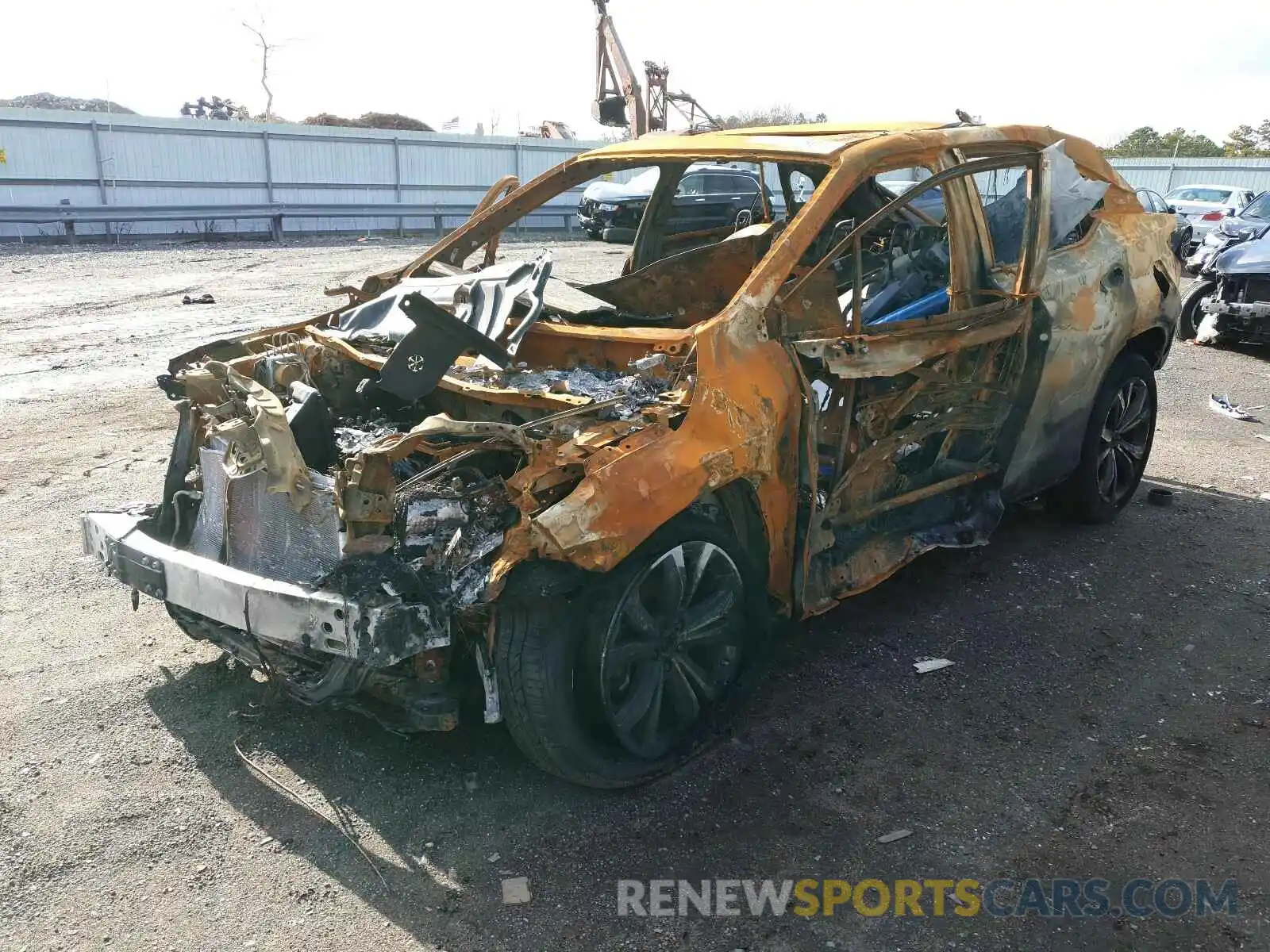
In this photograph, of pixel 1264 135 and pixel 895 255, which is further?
pixel 1264 135

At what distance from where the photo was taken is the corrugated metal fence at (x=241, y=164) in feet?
61.4

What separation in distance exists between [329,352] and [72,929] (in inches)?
83.4

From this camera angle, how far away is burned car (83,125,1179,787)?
9.03 ft

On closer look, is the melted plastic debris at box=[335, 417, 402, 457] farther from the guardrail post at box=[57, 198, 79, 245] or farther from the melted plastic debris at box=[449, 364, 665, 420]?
the guardrail post at box=[57, 198, 79, 245]

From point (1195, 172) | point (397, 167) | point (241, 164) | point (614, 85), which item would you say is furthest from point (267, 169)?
point (1195, 172)

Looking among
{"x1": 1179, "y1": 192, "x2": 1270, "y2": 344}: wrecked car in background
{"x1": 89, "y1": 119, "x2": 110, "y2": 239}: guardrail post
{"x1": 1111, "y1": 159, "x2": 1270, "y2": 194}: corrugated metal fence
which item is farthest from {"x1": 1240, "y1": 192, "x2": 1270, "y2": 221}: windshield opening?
{"x1": 89, "y1": 119, "x2": 110, "y2": 239}: guardrail post

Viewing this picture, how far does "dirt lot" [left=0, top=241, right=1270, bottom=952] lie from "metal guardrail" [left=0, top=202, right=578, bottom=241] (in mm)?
11589

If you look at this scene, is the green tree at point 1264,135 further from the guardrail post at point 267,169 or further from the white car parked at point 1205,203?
the guardrail post at point 267,169

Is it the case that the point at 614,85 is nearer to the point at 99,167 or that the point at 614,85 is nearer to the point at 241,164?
the point at 241,164

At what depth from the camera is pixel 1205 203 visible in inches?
782

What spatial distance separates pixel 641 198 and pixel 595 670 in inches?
615

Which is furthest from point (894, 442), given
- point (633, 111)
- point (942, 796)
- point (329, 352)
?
point (633, 111)

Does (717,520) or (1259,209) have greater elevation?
(1259,209)

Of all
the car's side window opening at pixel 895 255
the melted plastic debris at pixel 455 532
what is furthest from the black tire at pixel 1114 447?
the melted plastic debris at pixel 455 532
